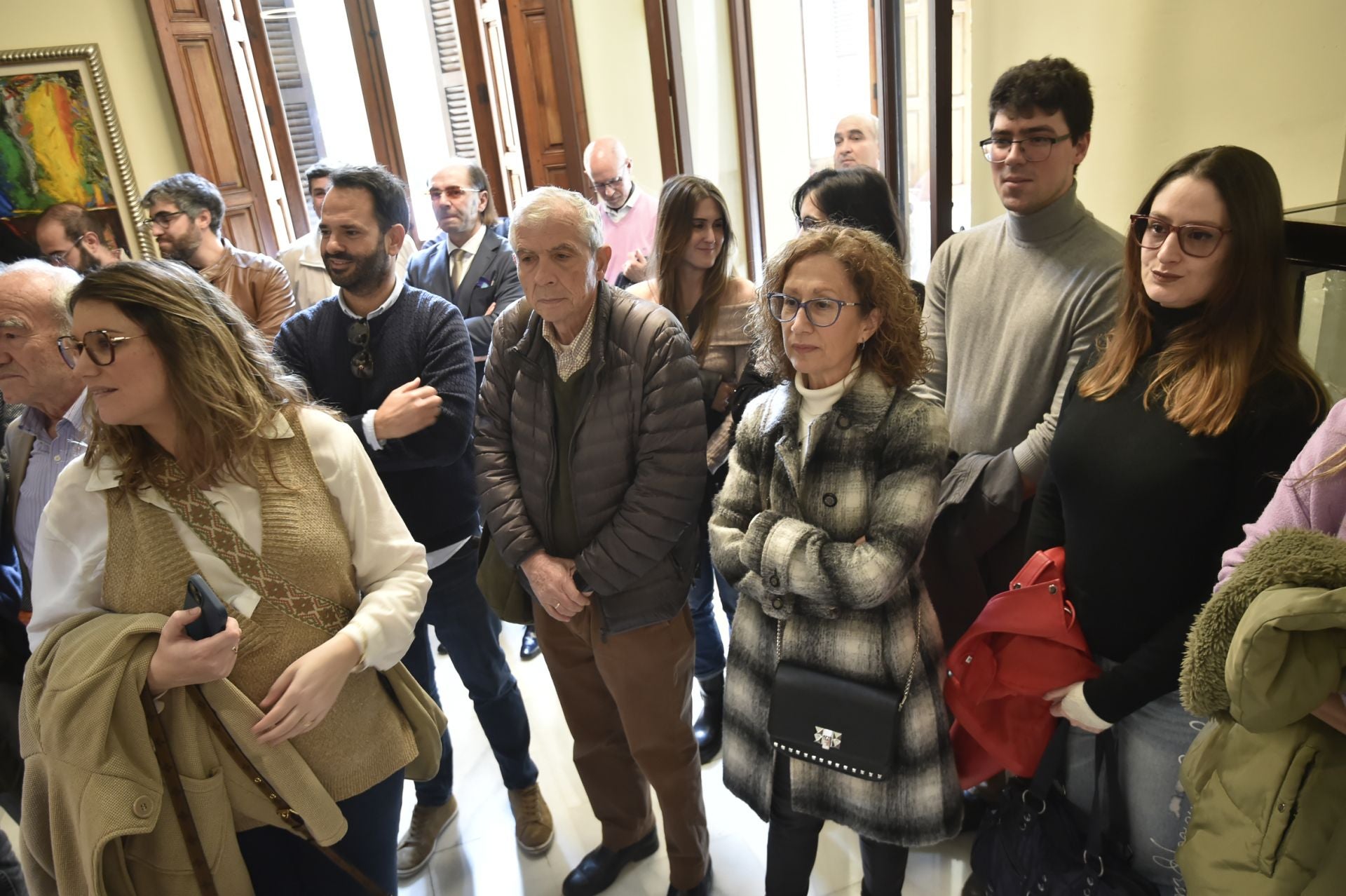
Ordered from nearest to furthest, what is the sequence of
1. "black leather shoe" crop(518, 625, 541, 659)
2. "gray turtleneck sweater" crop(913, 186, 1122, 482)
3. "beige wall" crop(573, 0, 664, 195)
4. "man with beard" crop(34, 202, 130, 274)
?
"gray turtleneck sweater" crop(913, 186, 1122, 482) < "black leather shoe" crop(518, 625, 541, 659) < "man with beard" crop(34, 202, 130, 274) < "beige wall" crop(573, 0, 664, 195)

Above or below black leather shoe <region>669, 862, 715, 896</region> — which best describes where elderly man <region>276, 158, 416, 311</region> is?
above

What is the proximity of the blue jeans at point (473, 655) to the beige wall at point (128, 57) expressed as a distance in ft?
14.0

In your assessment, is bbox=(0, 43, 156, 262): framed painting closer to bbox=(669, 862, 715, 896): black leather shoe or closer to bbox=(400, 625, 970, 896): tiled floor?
bbox=(400, 625, 970, 896): tiled floor

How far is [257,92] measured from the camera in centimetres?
544

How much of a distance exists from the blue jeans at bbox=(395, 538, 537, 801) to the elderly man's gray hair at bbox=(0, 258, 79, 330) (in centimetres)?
100

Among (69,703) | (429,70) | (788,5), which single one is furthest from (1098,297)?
(429,70)

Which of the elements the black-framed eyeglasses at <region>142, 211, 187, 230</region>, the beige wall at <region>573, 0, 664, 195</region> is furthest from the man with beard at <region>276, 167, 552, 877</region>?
the beige wall at <region>573, 0, 664, 195</region>

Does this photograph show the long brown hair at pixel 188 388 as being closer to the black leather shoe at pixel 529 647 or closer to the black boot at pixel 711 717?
the black boot at pixel 711 717

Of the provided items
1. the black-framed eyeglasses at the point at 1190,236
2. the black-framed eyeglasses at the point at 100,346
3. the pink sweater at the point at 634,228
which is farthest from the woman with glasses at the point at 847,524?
the pink sweater at the point at 634,228

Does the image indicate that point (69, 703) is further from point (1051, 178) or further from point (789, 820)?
point (1051, 178)

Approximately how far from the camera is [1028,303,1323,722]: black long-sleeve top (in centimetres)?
132

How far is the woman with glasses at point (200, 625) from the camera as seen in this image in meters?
1.24

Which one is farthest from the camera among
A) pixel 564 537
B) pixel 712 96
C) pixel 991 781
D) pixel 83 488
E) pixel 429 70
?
pixel 429 70

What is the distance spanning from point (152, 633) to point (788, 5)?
427cm
